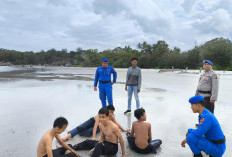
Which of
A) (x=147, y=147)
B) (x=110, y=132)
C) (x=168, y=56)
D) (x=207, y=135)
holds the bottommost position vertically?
(x=147, y=147)

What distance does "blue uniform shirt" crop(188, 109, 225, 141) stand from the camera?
272cm

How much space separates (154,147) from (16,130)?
358 cm

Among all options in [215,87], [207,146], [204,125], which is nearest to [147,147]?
[207,146]

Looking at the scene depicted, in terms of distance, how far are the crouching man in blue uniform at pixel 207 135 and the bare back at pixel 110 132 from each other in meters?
1.28

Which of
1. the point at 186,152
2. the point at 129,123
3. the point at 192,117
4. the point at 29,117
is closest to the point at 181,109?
the point at 192,117

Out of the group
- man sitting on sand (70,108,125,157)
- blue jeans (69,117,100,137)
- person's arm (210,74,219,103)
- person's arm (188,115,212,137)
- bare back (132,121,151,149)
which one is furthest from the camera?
person's arm (210,74,219,103)

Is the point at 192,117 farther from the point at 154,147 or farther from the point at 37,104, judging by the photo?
the point at 37,104

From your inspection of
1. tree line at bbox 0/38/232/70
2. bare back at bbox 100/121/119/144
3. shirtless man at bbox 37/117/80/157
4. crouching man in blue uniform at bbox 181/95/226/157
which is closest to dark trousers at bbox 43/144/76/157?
shirtless man at bbox 37/117/80/157

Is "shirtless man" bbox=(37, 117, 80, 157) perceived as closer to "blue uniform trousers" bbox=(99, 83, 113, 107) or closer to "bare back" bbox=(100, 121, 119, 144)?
"bare back" bbox=(100, 121, 119, 144)

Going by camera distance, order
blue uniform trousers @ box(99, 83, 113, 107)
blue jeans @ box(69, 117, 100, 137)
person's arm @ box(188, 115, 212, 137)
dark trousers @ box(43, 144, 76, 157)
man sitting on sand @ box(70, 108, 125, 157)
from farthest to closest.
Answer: blue uniform trousers @ box(99, 83, 113, 107) < blue jeans @ box(69, 117, 100, 137) < man sitting on sand @ box(70, 108, 125, 157) < dark trousers @ box(43, 144, 76, 157) < person's arm @ box(188, 115, 212, 137)

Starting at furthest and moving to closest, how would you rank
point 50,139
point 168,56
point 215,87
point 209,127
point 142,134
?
1. point 168,56
2. point 215,87
3. point 142,134
4. point 50,139
5. point 209,127

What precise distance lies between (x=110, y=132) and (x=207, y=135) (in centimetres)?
159

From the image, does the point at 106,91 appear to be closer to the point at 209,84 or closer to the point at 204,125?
the point at 209,84

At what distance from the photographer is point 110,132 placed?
344cm
